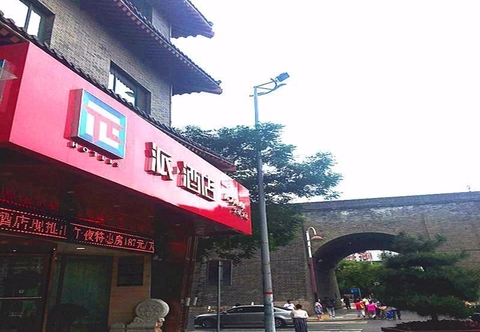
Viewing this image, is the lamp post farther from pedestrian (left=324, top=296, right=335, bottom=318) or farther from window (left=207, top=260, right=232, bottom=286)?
Result: pedestrian (left=324, top=296, right=335, bottom=318)

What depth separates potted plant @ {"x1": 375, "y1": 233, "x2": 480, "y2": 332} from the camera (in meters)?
9.63

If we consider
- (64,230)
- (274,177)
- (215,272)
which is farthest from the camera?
(274,177)

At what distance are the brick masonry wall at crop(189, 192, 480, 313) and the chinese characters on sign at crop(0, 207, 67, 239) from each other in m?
17.8

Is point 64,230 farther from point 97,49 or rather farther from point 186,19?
point 186,19

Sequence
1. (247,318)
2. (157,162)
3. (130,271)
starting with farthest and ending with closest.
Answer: (247,318)
(130,271)
(157,162)

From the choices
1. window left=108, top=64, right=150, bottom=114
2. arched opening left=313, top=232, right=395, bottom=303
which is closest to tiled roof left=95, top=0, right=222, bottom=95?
window left=108, top=64, right=150, bottom=114

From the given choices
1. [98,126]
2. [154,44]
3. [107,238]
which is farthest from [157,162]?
[154,44]

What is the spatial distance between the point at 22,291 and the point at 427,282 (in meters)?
9.76

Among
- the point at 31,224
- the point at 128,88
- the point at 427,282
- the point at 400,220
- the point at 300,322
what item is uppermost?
the point at 128,88

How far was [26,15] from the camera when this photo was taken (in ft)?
24.7

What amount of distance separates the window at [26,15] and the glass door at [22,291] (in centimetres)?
436

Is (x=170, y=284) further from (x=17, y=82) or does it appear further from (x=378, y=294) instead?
(x=17, y=82)

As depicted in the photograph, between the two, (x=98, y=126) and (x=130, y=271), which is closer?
(x=98, y=126)

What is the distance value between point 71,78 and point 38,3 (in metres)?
4.46
